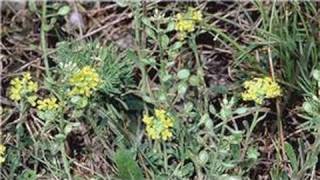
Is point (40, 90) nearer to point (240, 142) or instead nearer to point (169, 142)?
point (169, 142)

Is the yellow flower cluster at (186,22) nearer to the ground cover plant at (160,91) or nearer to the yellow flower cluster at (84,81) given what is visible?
the ground cover plant at (160,91)

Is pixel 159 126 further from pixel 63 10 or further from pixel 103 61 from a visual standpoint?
pixel 63 10

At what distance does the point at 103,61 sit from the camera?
72.5 inches

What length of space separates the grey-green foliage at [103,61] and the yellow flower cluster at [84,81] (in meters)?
0.16

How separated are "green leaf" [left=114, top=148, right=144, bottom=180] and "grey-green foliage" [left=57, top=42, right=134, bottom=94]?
21 centimetres

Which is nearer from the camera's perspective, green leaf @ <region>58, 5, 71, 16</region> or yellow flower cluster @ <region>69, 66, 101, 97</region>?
yellow flower cluster @ <region>69, 66, 101, 97</region>

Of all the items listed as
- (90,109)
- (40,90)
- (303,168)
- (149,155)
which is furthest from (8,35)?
(303,168)

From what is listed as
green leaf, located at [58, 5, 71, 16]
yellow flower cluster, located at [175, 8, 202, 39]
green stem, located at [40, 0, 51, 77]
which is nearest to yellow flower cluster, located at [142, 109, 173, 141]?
yellow flower cluster, located at [175, 8, 202, 39]

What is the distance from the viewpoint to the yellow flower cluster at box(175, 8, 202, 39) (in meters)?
1.76

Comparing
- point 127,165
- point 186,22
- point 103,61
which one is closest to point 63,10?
point 103,61

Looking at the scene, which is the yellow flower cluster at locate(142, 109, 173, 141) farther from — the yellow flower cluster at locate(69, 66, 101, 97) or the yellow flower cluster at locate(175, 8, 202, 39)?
the yellow flower cluster at locate(175, 8, 202, 39)

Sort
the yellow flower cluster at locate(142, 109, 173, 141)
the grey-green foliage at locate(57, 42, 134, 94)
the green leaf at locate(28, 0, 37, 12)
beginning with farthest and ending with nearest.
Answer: the green leaf at locate(28, 0, 37, 12) → the grey-green foliage at locate(57, 42, 134, 94) → the yellow flower cluster at locate(142, 109, 173, 141)

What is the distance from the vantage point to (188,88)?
1940mm

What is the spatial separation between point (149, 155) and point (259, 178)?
0.25 metres
